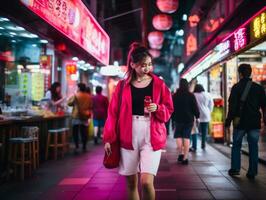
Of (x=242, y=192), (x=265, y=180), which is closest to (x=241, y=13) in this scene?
(x=265, y=180)

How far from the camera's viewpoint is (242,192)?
6.46 metres

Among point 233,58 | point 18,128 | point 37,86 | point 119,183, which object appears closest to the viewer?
point 119,183

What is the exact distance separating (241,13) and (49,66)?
753 centimetres

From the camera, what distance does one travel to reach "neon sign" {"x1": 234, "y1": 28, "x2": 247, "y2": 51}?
9.20 m

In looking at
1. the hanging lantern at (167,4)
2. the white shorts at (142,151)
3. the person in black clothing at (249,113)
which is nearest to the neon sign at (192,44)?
the hanging lantern at (167,4)

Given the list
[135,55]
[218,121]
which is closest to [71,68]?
[218,121]

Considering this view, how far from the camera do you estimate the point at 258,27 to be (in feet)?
26.8

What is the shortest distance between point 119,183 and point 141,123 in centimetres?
331

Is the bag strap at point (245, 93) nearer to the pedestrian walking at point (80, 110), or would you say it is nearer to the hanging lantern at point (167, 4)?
the pedestrian walking at point (80, 110)

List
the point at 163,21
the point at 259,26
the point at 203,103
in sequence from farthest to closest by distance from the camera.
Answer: the point at 163,21, the point at 203,103, the point at 259,26

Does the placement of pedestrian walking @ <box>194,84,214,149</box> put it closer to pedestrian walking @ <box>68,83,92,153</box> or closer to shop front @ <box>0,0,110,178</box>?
pedestrian walking @ <box>68,83,92,153</box>

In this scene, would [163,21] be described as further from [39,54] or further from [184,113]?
[184,113]

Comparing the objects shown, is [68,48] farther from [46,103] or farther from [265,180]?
[265,180]

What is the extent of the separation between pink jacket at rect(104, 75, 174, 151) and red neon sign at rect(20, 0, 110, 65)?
2.94m
